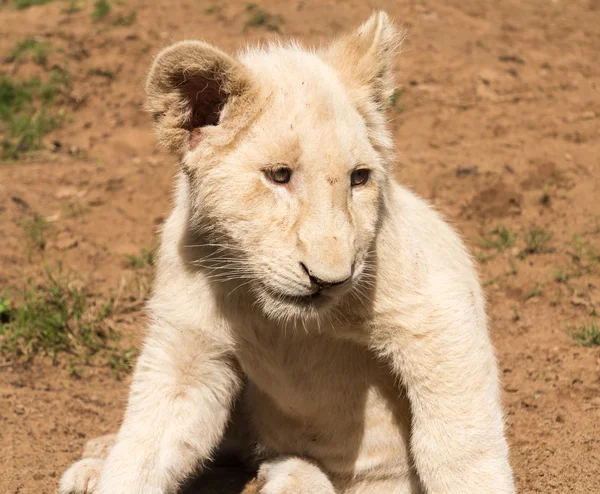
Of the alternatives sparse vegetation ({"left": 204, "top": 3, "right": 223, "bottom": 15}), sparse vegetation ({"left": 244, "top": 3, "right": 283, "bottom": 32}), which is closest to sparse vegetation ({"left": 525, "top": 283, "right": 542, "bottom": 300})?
sparse vegetation ({"left": 244, "top": 3, "right": 283, "bottom": 32})

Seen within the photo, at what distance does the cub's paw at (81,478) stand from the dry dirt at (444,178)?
0.22 metres

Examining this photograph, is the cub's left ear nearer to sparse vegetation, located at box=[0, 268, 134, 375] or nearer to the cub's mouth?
the cub's mouth

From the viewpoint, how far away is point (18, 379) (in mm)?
6023

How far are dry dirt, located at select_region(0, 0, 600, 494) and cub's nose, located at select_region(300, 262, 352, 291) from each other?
6.68 ft

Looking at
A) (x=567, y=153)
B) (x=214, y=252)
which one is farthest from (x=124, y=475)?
(x=567, y=153)

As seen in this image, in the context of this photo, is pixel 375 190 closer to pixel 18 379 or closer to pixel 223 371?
pixel 223 371

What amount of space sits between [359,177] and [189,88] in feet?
2.80

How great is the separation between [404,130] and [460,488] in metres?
5.09

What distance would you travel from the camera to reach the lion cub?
12.2 ft

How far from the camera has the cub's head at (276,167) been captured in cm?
362

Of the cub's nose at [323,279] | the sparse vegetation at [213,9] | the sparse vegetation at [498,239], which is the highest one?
the cub's nose at [323,279]

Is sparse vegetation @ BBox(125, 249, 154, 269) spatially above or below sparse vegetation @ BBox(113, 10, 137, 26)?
below

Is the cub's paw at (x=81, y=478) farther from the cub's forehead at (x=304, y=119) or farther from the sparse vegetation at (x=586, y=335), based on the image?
the sparse vegetation at (x=586, y=335)

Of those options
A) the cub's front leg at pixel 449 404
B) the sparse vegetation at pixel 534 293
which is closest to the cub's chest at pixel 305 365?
the cub's front leg at pixel 449 404
